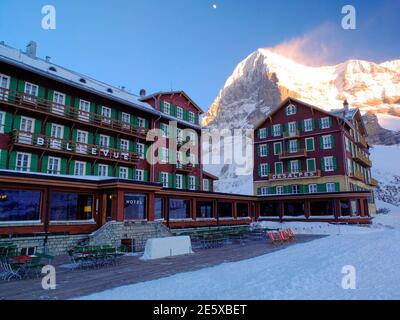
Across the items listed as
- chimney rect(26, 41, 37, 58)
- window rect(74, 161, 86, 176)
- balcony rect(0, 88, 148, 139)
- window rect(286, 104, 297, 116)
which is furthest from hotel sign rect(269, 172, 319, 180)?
chimney rect(26, 41, 37, 58)

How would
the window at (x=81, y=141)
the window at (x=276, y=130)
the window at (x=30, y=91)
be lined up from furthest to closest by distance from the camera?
the window at (x=276, y=130) → the window at (x=81, y=141) → the window at (x=30, y=91)

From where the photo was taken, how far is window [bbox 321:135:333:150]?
134 ft

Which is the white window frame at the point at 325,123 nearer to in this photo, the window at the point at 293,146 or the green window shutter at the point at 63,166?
the window at the point at 293,146

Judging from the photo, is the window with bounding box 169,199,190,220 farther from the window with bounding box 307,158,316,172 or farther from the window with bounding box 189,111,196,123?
the window with bounding box 307,158,316,172

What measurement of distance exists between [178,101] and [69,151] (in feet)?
47.3

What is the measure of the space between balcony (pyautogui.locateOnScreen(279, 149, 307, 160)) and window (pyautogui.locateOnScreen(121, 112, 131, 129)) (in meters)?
23.0

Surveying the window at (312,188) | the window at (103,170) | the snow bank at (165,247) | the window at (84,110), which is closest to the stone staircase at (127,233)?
the snow bank at (165,247)

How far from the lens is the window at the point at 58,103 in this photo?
2338cm

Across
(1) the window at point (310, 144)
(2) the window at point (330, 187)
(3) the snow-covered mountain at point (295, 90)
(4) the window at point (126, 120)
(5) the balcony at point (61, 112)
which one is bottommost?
(2) the window at point (330, 187)

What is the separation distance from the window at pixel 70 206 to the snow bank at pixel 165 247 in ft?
22.7

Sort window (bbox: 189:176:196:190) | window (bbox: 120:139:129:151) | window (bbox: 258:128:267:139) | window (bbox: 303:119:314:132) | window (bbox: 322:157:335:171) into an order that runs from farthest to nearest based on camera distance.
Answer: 1. window (bbox: 258:128:267:139)
2. window (bbox: 303:119:314:132)
3. window (bbox: 322:157:335:171)
4. window (bbox: 189:176:196:190)
5. window (bbox: 120:139:129:151)

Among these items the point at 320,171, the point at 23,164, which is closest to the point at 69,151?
the point at 23,164

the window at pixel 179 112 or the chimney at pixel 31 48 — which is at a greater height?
the chimney at pixel 31 48
